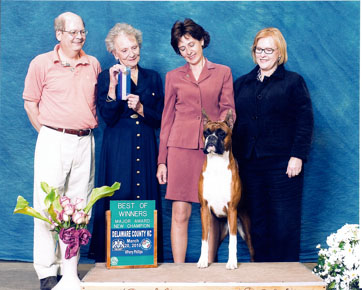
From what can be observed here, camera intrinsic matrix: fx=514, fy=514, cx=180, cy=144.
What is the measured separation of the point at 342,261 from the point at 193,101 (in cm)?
141

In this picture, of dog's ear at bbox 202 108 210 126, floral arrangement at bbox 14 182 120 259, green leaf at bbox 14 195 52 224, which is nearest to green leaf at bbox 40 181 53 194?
floral arrangement at bbox 14 182 120 259

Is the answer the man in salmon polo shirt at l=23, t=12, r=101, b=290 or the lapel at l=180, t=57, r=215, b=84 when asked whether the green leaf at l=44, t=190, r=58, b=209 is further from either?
the lapel at l=180, t=57, r=215, b=84

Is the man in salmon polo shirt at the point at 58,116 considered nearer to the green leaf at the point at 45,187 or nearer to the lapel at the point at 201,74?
the green leaf at the point at 45,187

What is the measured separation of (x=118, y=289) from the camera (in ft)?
9.37

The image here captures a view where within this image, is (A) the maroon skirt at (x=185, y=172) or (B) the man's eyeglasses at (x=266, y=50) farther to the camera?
(A) the maroon skirt at (x=185, y=172)

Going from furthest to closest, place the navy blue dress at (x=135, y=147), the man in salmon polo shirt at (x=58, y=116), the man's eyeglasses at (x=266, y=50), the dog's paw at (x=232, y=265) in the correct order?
the navy blue dress at (x=135, y=147)
the man in salmon polo shirt at (x=58, y=116)
the man's eyeglasses at (x=266, y=50)
the dog's paw at (x=232, y=265)

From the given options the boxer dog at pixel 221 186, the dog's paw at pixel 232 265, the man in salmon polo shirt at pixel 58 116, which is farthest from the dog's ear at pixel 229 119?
the man in salmon polo shirt at pixel 58 116

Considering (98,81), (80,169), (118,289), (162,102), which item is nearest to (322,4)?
(162,102)

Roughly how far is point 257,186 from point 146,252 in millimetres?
855

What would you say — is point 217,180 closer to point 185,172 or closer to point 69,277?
point 185,172

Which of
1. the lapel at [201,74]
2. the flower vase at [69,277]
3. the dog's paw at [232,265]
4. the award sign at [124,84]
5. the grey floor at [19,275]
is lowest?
the grey floor at [19,275]

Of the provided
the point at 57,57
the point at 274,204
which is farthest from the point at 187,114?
the point at 57,57

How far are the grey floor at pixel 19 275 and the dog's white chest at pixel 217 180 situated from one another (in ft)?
4.44

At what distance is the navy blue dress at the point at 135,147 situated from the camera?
358 centimetres
